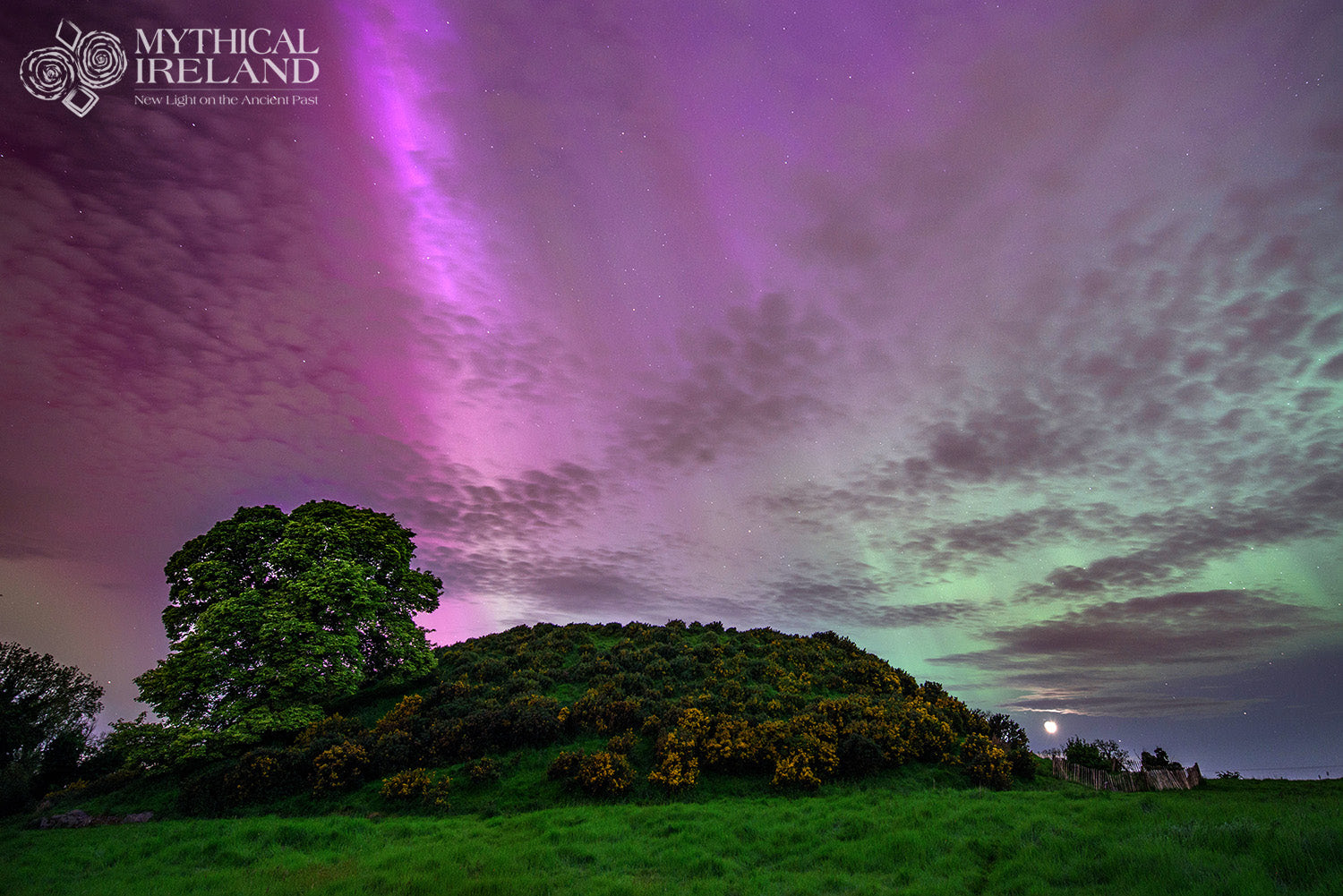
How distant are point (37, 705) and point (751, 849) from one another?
4281 cm

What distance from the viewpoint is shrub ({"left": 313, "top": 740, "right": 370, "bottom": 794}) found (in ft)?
66.3

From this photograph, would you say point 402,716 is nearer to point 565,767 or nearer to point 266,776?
point 266,776

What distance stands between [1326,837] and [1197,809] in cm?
402

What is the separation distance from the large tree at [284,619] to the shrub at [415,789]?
23.5 feet

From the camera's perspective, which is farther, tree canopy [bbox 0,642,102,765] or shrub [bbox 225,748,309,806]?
tree canopy [bbox 0,642,102,765]

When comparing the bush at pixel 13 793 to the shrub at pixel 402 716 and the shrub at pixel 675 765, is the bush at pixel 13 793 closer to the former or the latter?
the shrub at pixel 402 716

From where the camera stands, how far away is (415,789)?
63.7 feet

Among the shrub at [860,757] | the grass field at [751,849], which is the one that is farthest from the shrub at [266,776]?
the shrub at [860,757]

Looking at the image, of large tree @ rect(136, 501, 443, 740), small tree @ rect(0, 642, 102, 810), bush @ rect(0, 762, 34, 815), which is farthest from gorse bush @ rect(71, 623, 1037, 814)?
small tree @ rect(0, 642, 102, 810)

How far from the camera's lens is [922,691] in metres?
28.3

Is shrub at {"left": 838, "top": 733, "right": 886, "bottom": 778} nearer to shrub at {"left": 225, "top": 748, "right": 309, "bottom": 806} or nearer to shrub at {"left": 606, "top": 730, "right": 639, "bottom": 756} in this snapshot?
shrub at {"left": 606, "top": 730, "right": 639, "bottom": 756}

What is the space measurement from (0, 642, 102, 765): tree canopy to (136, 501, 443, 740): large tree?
13.2 meters

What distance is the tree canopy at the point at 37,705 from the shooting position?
1157 inches

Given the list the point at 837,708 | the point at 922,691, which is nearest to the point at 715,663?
the point at 837,708
